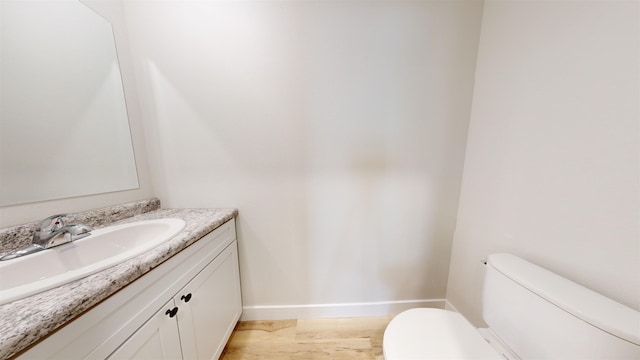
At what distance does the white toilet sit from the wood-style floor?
1.76 ft

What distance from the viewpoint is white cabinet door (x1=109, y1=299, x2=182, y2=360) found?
58cm

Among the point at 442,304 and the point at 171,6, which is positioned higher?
the point at 171,6

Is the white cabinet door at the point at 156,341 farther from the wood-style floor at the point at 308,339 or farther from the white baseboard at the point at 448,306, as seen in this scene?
the white baseboard at the point at 448,306

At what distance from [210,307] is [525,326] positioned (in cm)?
138

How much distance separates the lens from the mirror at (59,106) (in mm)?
726

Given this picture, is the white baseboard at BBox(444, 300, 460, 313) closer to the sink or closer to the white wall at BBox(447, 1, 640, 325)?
the white wall at BBox(447, 1, 640, 325)

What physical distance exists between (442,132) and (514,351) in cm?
109

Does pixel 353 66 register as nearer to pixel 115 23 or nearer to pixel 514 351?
pixel 115 23

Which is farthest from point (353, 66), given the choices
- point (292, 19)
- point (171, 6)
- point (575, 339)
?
point (575, 339)

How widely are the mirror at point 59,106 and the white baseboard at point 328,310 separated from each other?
119 cm

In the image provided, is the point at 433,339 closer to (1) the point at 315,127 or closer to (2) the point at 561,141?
(2) the point at 561,141

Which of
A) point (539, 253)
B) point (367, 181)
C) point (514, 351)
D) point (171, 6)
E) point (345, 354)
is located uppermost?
point (171, 6)

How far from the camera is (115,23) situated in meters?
1.06

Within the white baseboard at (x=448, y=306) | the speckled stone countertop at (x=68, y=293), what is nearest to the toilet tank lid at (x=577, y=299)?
the white baseboard at (x=448, y=306)
